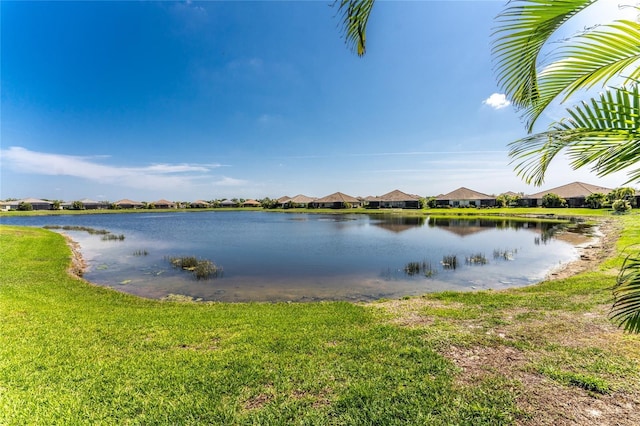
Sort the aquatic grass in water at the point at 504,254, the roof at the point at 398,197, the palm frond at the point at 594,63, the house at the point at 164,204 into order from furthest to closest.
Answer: the house at the point at 164,204, the roof at the point at 398,197, the aquatic grass in water at the point at 504,254, the palm frond at the point at 594,63

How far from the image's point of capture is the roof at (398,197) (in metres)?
80.1

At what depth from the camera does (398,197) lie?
81.6 m

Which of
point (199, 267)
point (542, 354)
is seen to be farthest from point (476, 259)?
point (199, 267)

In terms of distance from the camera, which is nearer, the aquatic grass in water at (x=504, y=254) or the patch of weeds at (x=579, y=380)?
the patch of weeds at (x=579, y=380)

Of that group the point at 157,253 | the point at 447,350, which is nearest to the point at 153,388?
the point at 447,350

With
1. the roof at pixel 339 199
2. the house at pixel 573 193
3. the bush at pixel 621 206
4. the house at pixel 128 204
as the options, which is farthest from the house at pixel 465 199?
the house at pixel 128 204

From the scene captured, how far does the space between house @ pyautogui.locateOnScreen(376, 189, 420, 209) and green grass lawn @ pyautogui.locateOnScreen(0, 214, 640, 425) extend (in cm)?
7416

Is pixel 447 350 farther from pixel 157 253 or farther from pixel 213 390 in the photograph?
pixel 157 253

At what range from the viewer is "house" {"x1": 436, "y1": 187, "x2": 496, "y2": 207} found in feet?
254

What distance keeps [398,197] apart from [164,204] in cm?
8993

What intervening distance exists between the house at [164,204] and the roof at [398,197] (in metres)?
83.8

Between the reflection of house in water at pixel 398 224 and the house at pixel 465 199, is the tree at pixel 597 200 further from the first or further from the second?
the reflection of house in water at pixel 398 224

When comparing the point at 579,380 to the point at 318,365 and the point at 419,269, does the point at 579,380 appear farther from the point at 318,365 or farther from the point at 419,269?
the point at 419,269

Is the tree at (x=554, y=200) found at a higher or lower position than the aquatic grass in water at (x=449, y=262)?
higher
